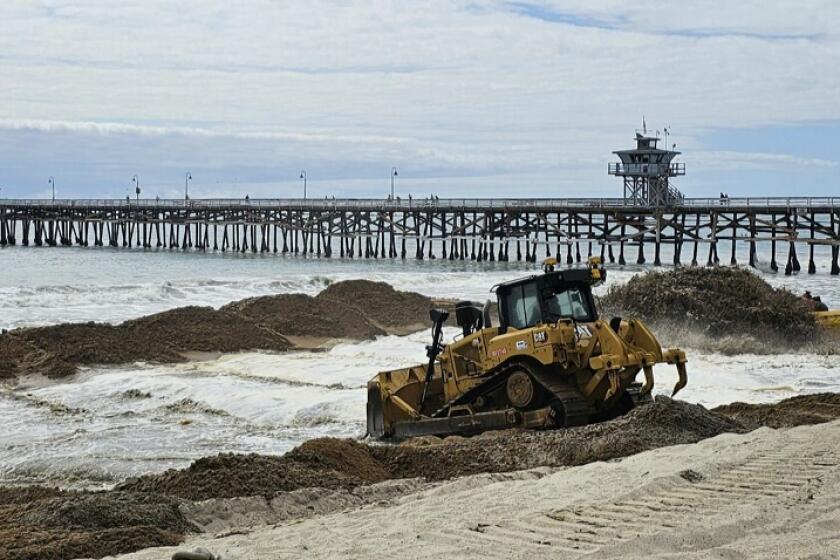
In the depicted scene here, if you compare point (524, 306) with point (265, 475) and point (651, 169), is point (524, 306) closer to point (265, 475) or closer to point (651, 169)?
point (265, 475)

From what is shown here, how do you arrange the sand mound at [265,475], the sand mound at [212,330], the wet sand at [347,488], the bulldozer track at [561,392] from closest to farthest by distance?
1. the wet sand at [347,488]
2. the sand mound at [265,475]
3. the bulldozer track at [561,392]
4. the sand mound at [212,330]

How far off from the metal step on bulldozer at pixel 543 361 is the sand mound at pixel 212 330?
37.3 ft

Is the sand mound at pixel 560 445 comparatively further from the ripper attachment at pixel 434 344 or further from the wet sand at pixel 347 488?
the ripper attachment at pixel 434 344

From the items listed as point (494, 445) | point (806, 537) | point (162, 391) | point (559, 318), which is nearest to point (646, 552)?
point (806, 537)

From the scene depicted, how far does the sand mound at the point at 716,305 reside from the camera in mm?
27047

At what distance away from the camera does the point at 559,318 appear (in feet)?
46.0

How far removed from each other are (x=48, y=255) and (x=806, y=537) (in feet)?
266

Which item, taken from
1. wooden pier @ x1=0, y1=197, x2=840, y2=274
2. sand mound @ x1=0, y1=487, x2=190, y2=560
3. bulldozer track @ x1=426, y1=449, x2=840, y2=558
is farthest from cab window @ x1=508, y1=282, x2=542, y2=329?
wooden pier @ x1=0, y1=197, x2=840, y2=274

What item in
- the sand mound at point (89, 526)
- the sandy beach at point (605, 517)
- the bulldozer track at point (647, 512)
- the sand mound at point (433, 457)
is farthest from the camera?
the sand mound at point (433, 457)

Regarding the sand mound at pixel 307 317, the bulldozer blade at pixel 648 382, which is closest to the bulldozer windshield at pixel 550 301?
the bulldozer blade at pixel 648 382

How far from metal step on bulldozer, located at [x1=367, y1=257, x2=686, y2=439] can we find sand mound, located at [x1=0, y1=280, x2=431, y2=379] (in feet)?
37.3

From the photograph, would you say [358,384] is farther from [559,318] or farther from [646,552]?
[646,552]

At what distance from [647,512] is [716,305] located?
19.4 m

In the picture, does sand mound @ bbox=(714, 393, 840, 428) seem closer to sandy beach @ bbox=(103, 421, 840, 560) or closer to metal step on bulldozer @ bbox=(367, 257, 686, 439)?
metal step on bulldozer @ bbox=(367, 257, 686, 439)
